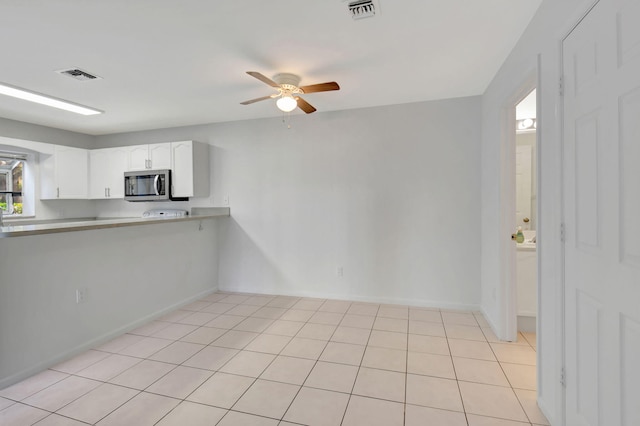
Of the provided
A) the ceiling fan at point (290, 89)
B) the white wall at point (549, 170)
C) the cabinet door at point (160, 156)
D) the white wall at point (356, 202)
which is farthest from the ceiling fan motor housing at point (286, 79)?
the cabinet door at point (160, 156)

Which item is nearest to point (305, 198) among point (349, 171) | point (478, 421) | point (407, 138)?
point (349, 171)

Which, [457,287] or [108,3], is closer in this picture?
[108,3]

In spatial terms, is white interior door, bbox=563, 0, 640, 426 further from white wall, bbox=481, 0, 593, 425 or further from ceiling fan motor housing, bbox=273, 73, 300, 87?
ceiling fan motor housing, bbox=273, 73, 300, 87

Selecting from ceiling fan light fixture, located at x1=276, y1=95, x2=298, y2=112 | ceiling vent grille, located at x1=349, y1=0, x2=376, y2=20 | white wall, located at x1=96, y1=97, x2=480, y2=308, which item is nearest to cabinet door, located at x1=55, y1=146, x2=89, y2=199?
white wall, located at x1=96, y1=97, x2=480, y2=308

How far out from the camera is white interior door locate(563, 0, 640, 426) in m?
1.05

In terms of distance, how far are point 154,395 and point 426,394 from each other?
6.01ft

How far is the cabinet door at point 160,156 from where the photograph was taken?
13.8 ft

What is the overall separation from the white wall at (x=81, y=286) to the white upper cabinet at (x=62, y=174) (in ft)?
7.69

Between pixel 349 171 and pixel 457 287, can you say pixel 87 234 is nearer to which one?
pixel 349 171

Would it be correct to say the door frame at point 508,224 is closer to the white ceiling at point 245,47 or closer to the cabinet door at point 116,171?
the white ceiling at point 245,47

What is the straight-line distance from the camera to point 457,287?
3467 millimetres

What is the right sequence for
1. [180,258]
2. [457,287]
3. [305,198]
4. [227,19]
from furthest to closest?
[305,198] < [180,258] < [457,287] < [227,19]

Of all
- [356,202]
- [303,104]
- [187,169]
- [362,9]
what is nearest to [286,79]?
[303,104]

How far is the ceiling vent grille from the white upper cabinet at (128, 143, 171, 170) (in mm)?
3368
